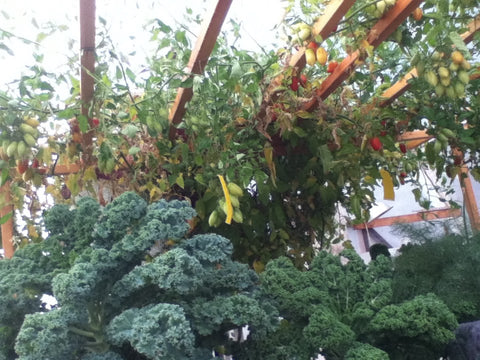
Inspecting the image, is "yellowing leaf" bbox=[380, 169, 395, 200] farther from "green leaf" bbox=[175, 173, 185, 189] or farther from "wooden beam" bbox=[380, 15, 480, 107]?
"green leaf" bbox=[175, 173, 185, 189]

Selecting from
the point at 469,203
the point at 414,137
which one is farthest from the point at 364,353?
the point at 469,203

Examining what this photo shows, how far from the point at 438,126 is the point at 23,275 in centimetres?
159

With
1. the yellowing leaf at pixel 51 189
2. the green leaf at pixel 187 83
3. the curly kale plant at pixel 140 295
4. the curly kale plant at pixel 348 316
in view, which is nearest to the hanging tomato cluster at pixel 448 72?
the curly kale plant at pixel 348 316

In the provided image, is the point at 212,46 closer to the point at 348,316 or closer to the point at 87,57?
the point at 87,57

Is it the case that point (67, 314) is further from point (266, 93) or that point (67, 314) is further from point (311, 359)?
point (266, 93)

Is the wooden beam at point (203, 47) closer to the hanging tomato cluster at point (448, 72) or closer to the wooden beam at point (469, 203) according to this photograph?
the hanging tomato cluster at point (448, 72)

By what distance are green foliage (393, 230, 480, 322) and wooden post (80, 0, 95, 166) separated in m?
1.06

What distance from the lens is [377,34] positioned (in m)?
1.55

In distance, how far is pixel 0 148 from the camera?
1.62m

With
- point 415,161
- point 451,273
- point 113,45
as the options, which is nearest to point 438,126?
point 415,161

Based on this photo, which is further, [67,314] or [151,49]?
[151,49]

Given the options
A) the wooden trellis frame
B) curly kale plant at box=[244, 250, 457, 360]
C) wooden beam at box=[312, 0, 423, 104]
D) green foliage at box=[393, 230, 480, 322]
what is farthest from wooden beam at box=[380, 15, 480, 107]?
curly kale plant at box=[244, 250, 457, 360]

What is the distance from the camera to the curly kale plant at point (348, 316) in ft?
4.15

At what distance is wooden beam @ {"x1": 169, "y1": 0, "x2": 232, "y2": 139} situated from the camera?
1.28m
